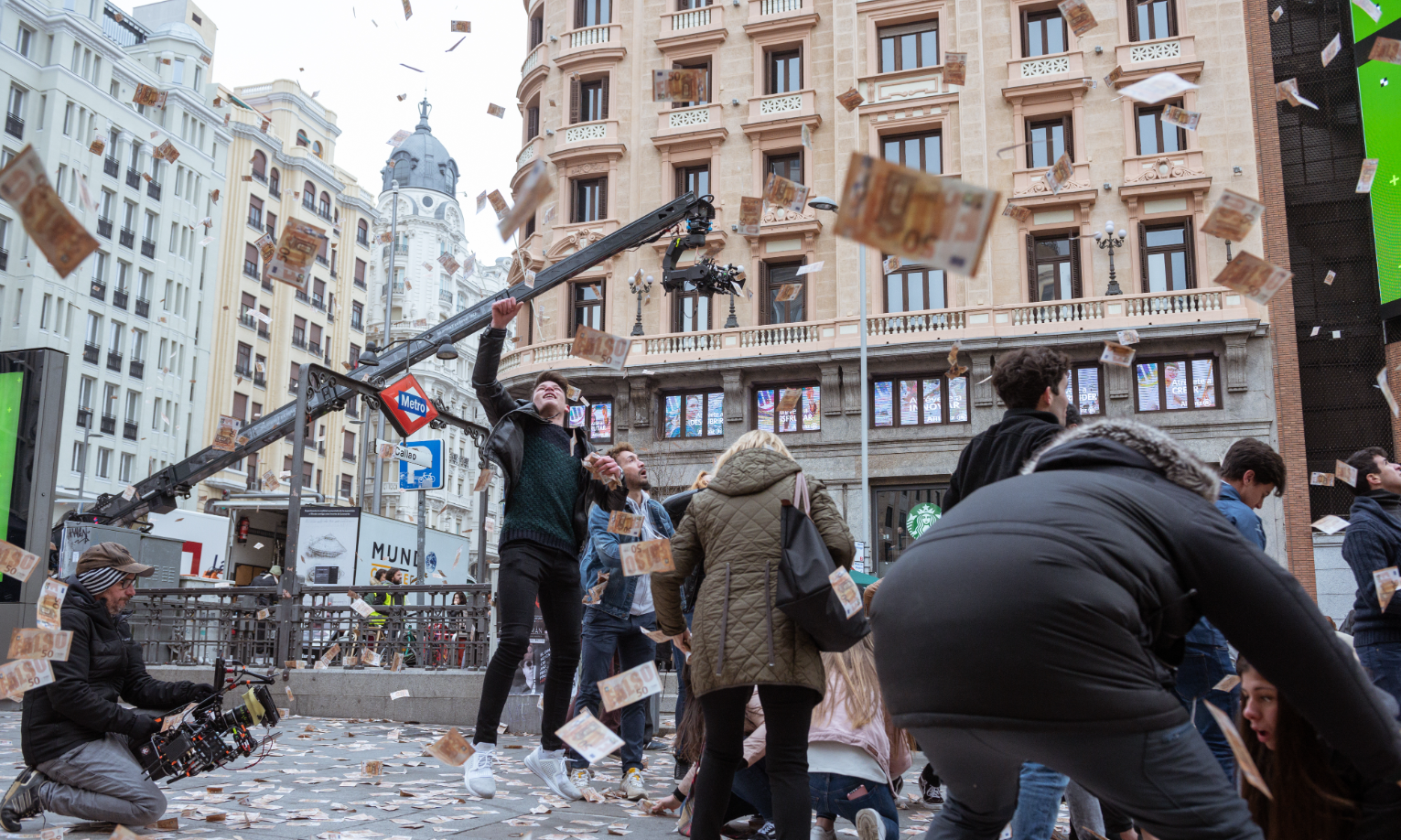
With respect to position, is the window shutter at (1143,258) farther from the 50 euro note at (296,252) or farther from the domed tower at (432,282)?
the domed tower at (432,282)

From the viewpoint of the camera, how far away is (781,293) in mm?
30719

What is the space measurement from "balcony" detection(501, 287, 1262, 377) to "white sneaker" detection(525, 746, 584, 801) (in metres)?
23.6

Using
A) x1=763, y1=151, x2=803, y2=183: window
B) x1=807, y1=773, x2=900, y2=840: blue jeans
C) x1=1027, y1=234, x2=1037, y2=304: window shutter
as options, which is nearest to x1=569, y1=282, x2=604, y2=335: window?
x1=763, y1=151, x2=803, y2=183: window

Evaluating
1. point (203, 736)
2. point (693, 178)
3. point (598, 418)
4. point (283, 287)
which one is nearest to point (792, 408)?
point (598, 418)

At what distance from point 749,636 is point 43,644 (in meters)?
3.49

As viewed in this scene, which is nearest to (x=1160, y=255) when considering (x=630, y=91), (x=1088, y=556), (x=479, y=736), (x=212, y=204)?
(x=630, y=91)

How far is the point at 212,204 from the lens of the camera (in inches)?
2229

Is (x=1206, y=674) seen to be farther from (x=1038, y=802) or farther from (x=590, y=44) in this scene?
(x=590, y=44)

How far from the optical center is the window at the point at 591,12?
3434 cm

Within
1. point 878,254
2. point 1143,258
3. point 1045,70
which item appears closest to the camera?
point 1143,258

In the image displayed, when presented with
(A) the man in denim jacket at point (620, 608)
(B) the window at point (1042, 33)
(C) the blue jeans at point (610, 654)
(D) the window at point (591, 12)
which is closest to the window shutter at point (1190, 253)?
(B) the window at point (1042, 33)

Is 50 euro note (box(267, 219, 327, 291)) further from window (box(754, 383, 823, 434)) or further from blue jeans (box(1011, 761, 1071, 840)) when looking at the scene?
window (box(754, 383, 823, 434))

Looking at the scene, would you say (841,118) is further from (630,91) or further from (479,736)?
(479,736)

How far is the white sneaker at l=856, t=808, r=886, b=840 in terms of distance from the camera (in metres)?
4.62
